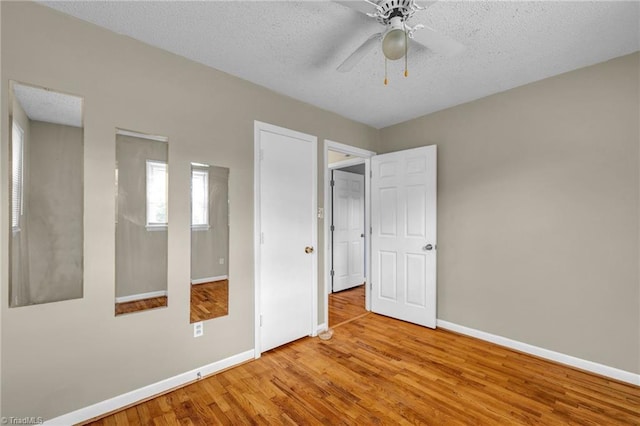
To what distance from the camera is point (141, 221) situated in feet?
6.67

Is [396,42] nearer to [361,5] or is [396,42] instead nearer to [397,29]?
[397,29]

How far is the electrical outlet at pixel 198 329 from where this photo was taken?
88.5 inches

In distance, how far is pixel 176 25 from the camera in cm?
187

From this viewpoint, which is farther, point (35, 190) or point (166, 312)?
point (166, 312)

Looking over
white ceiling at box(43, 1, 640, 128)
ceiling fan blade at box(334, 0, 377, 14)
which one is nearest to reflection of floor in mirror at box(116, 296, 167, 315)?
white ceiling at box(43, 1, 640, 128)

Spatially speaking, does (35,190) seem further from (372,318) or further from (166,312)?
(372,318)

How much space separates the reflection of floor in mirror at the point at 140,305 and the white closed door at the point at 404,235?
2615 millimetres

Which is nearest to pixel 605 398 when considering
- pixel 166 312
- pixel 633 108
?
pixel 633 108

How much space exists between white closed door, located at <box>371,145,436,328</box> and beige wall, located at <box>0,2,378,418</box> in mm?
1875

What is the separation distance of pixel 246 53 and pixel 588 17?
234 centimetres

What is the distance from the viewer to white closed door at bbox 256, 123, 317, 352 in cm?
270

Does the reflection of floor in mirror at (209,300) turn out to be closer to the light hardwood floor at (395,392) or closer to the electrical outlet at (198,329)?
the electrical outlet at (198,329)

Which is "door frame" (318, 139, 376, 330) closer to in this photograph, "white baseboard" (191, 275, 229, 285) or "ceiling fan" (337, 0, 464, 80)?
"white baseboard" (191, 275, 229, 285)

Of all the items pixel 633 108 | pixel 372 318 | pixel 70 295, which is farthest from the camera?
pixel 372 318
